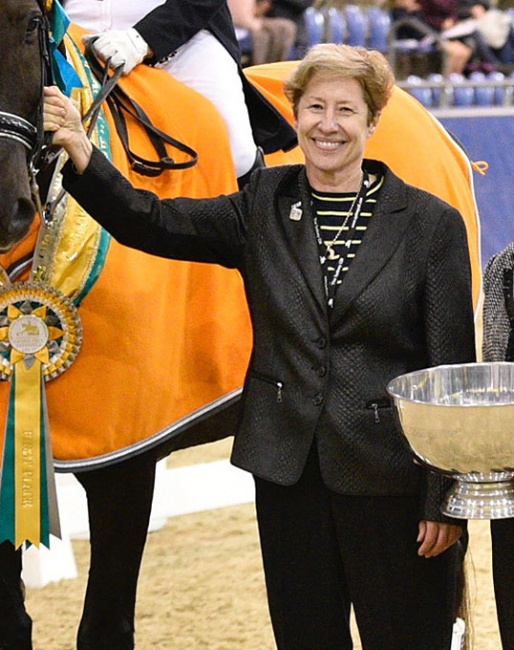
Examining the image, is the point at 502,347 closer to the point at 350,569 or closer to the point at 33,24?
the point at 350,569

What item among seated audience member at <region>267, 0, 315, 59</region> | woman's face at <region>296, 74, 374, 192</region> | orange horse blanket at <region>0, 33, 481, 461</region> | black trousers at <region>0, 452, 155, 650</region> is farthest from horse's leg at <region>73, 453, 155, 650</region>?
seated audience member at <region>267, 0, 315, 59</region>

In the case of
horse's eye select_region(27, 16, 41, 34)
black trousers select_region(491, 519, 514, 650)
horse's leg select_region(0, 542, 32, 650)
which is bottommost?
horse's leg select_region(0, 542, 32, 650)

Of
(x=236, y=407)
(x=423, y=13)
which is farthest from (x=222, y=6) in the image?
(x=423, y=13)

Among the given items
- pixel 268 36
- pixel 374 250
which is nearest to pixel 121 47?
pixel 374 250

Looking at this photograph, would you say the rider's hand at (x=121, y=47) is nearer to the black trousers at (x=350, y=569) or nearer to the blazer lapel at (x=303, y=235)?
the blazer lapel at (x=303, y=235)

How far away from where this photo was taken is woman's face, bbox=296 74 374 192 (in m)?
2.32

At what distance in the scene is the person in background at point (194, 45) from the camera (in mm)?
3154

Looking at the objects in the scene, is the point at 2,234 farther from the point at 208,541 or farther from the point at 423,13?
the point at 423,13

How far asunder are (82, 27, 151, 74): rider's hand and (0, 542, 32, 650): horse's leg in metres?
1.23

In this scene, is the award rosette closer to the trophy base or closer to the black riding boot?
the black riding boot

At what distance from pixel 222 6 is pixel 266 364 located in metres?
1.29

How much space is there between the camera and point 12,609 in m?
3.22

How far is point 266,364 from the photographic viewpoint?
2422 millimetres

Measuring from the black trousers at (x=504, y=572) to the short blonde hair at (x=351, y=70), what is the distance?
0.82m
